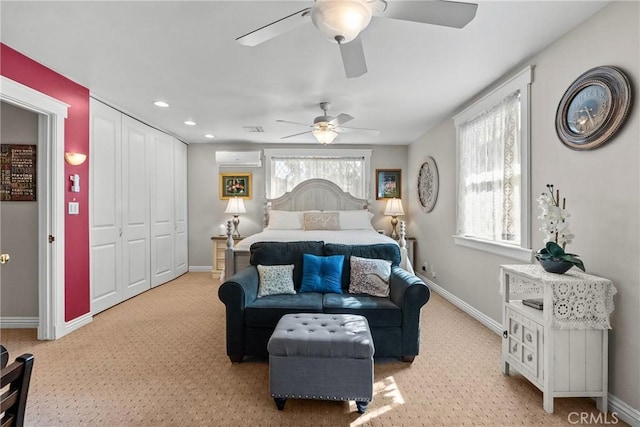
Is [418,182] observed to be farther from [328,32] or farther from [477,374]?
[328,32]

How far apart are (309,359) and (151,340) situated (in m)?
1.93

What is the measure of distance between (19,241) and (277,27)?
3.53 m

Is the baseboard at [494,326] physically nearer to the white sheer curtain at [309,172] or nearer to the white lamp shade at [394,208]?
the white lamp shade at [394,208]

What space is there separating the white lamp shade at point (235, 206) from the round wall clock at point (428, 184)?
125 inches

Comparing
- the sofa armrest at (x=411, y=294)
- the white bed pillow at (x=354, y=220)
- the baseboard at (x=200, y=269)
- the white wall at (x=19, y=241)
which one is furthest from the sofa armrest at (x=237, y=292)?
the baseboard at (x=200, y=269)

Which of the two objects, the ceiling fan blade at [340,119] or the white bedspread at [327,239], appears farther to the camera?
the white bedspread at [327,239]

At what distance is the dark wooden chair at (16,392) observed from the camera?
2.57ft

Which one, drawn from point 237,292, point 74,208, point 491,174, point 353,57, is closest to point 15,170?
point 74,208

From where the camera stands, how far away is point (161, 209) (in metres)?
5.31

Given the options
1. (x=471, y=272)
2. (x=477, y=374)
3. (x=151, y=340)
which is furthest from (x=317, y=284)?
(x=471, y=272)

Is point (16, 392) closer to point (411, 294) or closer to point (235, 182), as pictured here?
point (411, 294)

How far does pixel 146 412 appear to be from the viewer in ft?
6.64

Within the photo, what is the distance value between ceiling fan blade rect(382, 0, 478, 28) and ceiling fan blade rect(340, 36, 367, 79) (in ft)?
1.02

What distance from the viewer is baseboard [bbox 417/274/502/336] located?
128 inches
